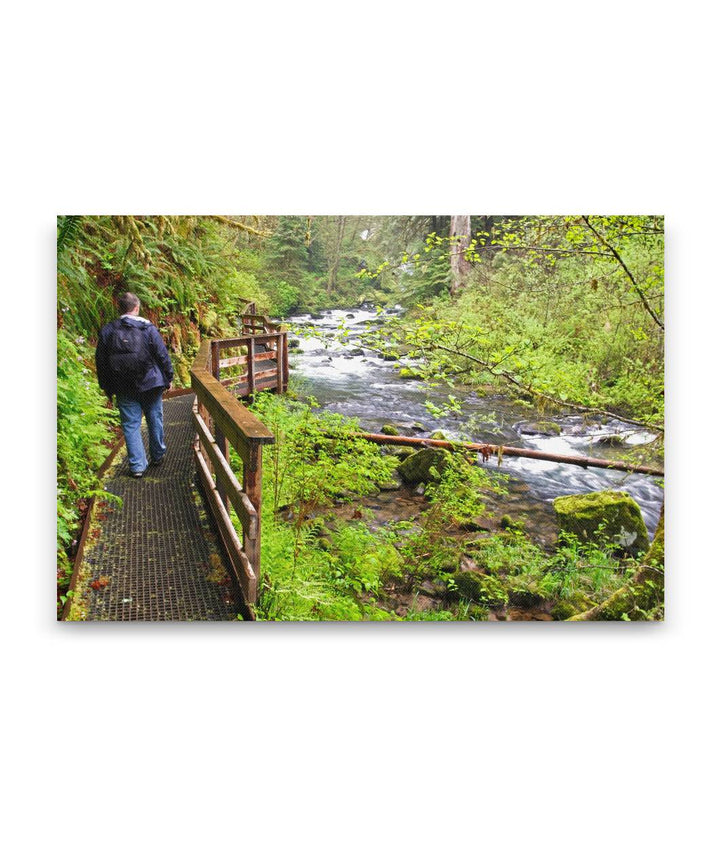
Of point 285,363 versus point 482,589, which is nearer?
point 482,589

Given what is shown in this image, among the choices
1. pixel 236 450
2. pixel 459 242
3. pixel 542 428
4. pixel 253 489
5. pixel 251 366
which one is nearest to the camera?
pixel 253 489

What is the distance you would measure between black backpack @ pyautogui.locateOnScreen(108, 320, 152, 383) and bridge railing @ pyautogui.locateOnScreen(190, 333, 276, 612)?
1.03 feet

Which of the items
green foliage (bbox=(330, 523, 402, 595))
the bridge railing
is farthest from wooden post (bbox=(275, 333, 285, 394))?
green foliage (bbox=(330, 523, 402, 595))

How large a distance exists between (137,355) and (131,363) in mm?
58

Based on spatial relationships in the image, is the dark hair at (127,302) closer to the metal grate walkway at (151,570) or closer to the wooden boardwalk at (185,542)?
the wooden boardwalk at (185,542)

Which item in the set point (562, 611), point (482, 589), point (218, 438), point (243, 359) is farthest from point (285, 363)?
point (562, 611)

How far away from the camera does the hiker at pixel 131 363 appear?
3.15 meters

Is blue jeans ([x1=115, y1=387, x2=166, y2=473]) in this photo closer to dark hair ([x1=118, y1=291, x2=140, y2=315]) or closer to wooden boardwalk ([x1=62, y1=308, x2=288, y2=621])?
wooden boardwalk ([x1=62, y1=308, x2=288, y2=621])

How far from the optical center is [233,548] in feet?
8.46

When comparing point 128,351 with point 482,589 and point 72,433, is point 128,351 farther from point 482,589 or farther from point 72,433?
point 482,589
